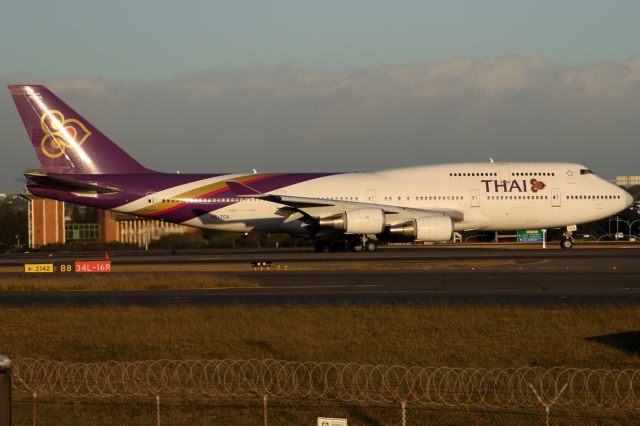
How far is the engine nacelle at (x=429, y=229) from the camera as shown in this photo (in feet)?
154

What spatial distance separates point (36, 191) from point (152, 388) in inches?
1419

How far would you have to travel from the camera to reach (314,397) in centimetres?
1352

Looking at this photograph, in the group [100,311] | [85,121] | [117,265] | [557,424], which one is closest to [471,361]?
[557,424]

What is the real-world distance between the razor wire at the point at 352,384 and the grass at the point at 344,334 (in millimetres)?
1337

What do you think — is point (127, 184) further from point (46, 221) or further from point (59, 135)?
point (46, 221)

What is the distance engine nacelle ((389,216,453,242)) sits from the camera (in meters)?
46.9

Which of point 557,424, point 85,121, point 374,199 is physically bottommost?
point 557,424

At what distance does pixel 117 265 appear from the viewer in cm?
4181

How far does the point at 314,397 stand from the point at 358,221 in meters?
33.7

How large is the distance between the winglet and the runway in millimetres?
8420

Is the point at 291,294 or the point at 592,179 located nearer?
the point at 291,294

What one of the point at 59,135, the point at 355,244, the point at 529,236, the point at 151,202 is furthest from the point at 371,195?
the point at 529,236

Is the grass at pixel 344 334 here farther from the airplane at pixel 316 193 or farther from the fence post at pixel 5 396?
the airplane at pixel 316 193

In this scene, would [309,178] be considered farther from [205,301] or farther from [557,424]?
[557,424]
